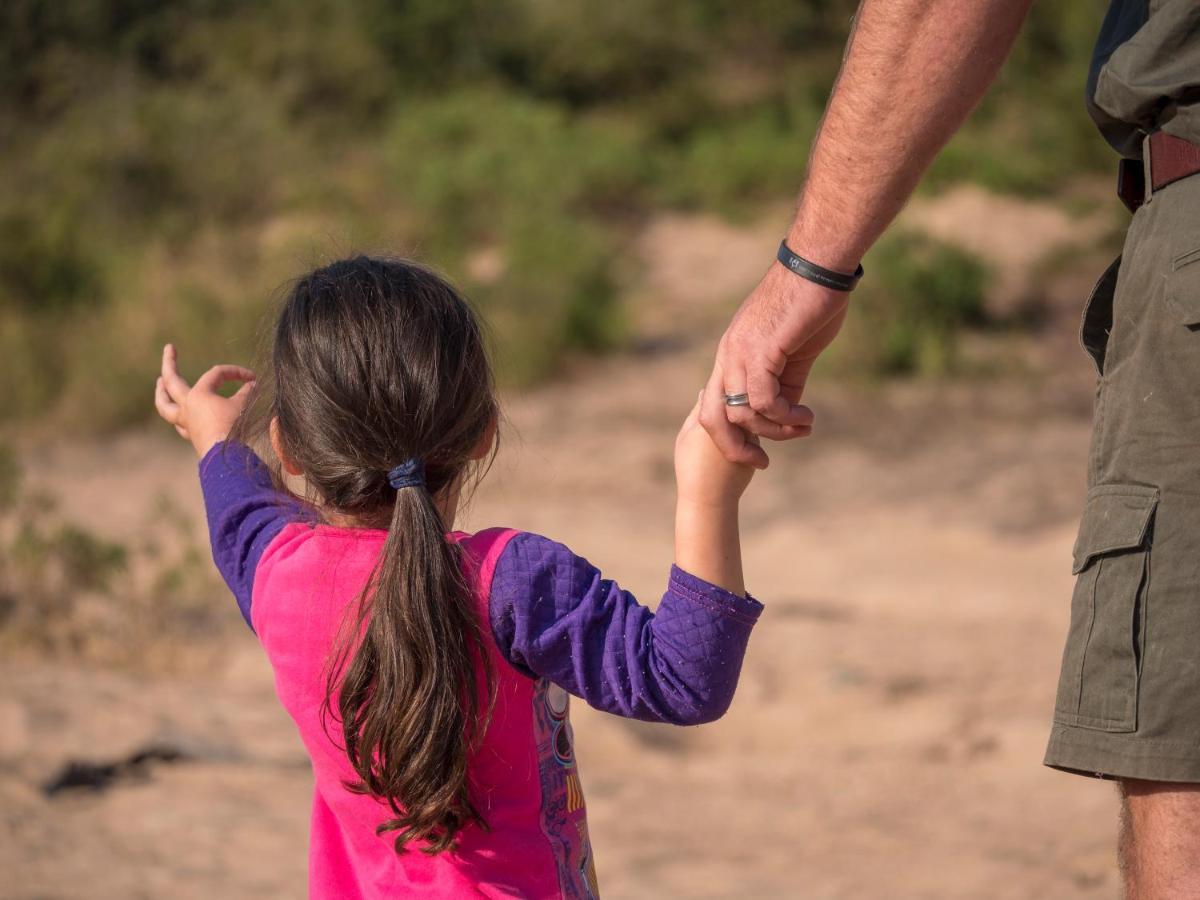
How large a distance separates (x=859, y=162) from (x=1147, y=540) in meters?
0.54

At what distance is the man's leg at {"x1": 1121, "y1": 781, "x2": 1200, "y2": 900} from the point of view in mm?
1455

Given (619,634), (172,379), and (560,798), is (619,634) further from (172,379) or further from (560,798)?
(172,379)

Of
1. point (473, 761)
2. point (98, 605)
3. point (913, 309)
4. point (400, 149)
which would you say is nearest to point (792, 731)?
point (98, 605)

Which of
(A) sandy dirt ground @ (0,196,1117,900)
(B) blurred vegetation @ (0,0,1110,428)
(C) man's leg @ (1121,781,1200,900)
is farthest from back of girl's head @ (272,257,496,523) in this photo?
(B) blurred vegetation @ (0,0,1110,428)

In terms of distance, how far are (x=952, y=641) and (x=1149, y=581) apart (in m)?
3.94

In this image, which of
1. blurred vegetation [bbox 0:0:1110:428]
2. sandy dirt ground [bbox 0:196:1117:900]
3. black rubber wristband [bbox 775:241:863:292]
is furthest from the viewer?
blurred vegetation [bbox 0:0:1110:428]

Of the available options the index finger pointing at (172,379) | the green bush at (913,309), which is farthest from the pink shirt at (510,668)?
the green bush at (913,309)

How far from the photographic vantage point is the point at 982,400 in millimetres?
8734

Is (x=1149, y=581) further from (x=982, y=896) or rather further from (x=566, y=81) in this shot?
(x=566, y=81)

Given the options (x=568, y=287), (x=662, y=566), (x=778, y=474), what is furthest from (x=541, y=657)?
(x=568, y=287)

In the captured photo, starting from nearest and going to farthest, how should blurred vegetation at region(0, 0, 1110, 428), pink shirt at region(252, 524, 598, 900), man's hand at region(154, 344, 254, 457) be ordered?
pink shirt at region(252, 524, 598, 900) → man's hand at region(154, 344, 254, 457) → blurred vegetation at region(0, 0, 1110, 428)

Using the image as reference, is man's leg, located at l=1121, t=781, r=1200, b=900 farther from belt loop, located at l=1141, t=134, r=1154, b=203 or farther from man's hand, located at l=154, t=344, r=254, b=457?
man's hand, located at l=154, t=344, r=254, b=457

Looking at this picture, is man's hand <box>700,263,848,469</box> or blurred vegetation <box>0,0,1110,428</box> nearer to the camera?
man's hand <box>700,263,848,469</box>

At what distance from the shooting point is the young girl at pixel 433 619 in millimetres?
1453
